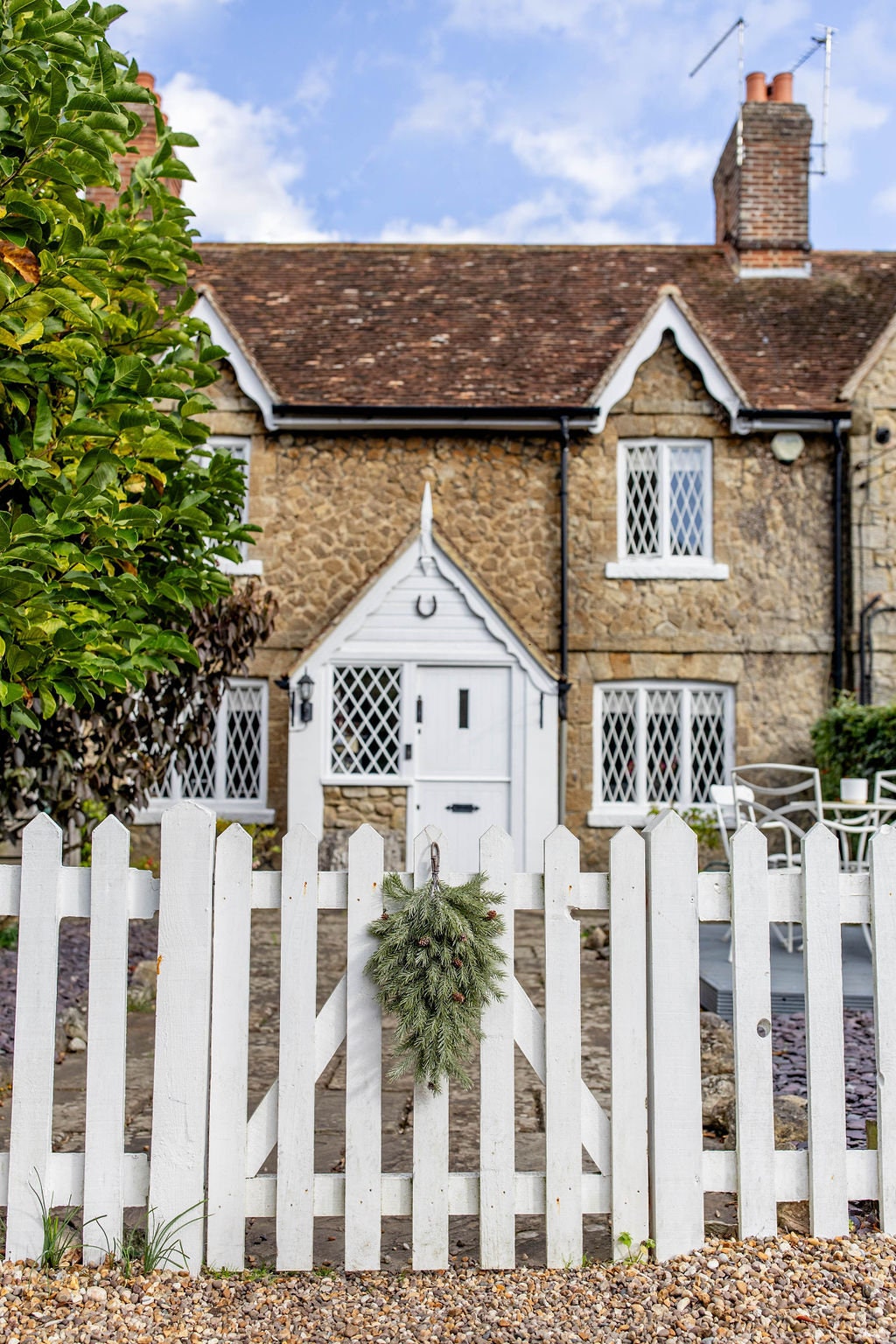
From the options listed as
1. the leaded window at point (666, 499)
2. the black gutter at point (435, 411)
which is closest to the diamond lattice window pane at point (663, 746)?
the leaded window at point (666, 499)

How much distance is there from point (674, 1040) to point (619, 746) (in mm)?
9621

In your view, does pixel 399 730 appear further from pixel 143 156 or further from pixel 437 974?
pixel 437 974

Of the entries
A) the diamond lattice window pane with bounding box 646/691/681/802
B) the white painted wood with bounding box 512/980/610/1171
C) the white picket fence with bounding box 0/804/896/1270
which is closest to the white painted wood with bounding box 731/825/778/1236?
the white picket fence with bounding box 0/804/896/1270

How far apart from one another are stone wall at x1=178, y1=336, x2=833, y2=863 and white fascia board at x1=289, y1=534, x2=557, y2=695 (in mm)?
822

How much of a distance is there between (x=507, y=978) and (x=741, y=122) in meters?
14.4

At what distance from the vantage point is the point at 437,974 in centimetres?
291

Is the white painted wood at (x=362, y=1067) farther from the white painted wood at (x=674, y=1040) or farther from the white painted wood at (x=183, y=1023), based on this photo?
the white painted wood at (x=674, y=1040)

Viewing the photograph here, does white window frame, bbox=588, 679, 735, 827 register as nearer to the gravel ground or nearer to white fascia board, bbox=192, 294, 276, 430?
white fascia board, bbox=192, 294, 276, 430

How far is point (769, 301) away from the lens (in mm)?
14195

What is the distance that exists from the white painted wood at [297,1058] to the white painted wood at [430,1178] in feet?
1.00

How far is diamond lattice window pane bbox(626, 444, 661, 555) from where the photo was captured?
41.8 feet

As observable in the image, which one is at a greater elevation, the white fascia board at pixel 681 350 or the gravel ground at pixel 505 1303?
the white fascia board at pixel 681 350

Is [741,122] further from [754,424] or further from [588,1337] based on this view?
[588,1337]

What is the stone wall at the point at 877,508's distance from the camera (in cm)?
1235
